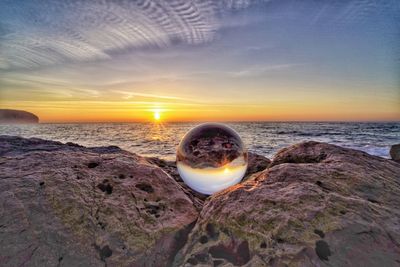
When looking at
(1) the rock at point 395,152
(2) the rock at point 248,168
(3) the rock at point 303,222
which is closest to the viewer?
(3) the rock at point 303,222

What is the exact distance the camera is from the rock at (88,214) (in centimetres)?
244

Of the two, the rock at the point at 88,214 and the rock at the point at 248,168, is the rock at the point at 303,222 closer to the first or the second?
the rock at the point at 88,214

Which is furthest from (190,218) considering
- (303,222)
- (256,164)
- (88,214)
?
(256,164)

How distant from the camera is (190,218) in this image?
304 cm

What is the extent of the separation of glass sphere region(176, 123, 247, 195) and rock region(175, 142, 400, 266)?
695 millimetres

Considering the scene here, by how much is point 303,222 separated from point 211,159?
5.98 ft

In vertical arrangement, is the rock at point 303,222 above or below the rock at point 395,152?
above

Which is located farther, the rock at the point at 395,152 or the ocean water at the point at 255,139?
the ocean water at the point at 255,139

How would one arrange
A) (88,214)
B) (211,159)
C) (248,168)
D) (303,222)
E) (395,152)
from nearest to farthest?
(303,222)
(88,214)
(211,159)
(248,168)
(395,152)

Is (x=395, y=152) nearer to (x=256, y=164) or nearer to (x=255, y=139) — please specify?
(x=256, y=164)

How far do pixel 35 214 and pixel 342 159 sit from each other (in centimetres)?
379

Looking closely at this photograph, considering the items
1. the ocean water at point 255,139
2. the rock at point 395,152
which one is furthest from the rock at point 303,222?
the ocean water at point 255,139

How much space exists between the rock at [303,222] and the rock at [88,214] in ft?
1.17

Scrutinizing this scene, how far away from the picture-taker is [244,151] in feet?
14.1
